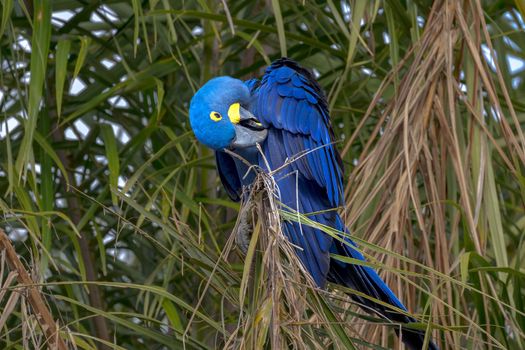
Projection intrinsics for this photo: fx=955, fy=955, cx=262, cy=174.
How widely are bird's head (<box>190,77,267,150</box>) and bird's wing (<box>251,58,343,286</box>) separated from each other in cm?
9

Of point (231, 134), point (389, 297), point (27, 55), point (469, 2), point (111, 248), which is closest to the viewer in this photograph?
point (389, 297)

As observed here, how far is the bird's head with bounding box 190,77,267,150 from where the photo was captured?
79.4 inches

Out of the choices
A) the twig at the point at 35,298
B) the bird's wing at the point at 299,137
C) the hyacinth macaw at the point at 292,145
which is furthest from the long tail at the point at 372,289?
the twig at the point at 35,298

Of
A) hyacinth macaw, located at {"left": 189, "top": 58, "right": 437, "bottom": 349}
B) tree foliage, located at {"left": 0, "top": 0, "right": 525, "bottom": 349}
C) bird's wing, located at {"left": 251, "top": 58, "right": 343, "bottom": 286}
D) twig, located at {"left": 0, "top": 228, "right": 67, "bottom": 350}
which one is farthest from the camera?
bird's wing, located at {"left": 251, "top": 58, "right": 343, "bottom": 286}

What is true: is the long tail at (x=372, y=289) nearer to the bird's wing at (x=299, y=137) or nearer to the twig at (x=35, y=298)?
the bird's wing at (x=299, y=137)

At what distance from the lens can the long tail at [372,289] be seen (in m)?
1.77

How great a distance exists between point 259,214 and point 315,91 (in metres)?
1.06

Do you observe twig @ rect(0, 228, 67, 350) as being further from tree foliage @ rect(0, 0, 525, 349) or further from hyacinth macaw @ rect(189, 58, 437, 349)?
hyacinth macaw @ rect(189, 58, 437, 349)

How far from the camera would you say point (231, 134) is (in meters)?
2.04

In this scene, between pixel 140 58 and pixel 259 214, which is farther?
pixel 140 58

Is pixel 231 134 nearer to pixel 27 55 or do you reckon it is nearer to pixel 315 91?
pixel 315 91

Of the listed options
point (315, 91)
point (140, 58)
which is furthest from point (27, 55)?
point (315, 91)

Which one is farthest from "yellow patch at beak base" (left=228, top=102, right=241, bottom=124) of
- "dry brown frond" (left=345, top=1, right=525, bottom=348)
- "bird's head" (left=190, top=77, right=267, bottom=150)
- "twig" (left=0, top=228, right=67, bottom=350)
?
"twig" (left=0, top=228, right=67, bottom=350)

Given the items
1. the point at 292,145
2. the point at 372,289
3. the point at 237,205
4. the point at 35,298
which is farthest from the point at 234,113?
the point at 35,298
